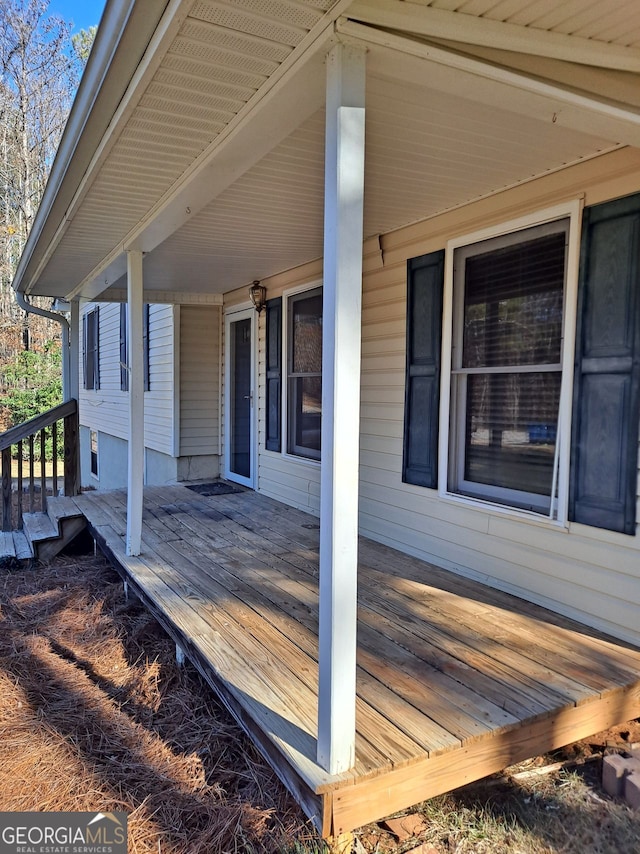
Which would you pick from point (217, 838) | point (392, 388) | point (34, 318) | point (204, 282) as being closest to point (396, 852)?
point (217, 838)

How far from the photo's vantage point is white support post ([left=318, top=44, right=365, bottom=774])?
160 cm

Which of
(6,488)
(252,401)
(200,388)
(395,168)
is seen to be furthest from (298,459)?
(395,168)

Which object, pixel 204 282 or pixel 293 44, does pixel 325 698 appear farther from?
pixel 204 282

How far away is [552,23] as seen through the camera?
1712mm

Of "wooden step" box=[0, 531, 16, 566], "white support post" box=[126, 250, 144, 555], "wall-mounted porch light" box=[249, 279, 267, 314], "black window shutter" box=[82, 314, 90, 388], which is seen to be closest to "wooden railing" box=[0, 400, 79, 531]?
"wooden step" box=[0, 531, 16, 566]

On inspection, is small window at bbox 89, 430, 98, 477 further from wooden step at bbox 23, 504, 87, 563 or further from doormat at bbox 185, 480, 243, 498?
wooden step at bbox 23, 504, 87, 563

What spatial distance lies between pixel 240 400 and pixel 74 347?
72.6 inches

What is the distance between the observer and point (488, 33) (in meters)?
1.67

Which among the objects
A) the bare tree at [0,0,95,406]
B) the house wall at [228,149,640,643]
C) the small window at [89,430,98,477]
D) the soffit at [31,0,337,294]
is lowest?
the small window at [89,430,98,477]

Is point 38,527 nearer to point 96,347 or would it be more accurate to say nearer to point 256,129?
point 256,129

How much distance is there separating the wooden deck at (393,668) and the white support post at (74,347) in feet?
8.58

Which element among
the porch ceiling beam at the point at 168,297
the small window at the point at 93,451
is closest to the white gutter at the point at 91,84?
the porch ceiling beam at the point at 168,297

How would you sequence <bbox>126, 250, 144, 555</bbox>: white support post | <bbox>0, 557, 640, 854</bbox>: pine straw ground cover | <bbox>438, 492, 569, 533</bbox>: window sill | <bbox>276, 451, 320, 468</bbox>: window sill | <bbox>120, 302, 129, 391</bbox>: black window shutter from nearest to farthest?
<bbox>0, 557, 640, 854</bbox>: pine straw ground cover
<bbox>438, 492, 569, 533</bbox>: window sill
<bbox>126, 250, 144, 555</bbox>: white support post
<bbox>276, 451, 320, 468</bbox>: window sill
<bbox>120, 302, 129, 391</bbox>: black window shutter

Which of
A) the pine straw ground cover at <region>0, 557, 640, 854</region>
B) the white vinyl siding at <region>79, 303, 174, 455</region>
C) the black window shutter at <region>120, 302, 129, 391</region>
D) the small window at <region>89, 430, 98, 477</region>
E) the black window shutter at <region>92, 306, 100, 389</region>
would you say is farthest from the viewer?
the small window at <region>89, 430, 98, 477</region>
